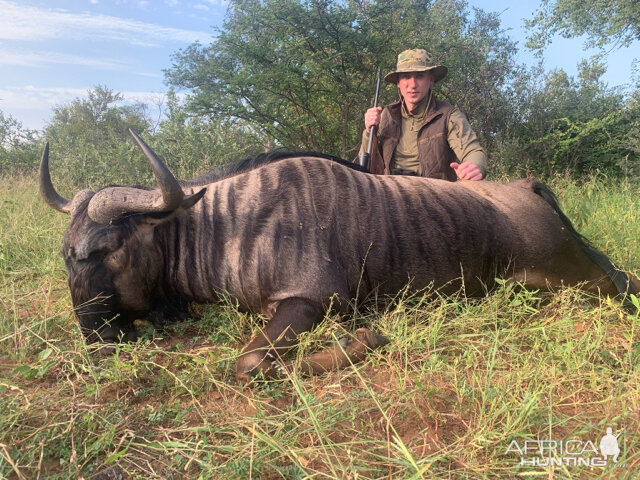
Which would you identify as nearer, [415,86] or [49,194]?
[49,194]

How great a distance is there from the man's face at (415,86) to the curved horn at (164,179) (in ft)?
10.4

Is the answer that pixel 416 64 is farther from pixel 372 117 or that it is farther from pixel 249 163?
pixel 249 163

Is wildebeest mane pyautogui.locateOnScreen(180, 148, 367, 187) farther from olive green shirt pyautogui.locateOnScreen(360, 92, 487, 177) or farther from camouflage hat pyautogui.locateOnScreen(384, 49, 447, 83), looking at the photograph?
camouflage hat pyautogui.locateOnScreen(384, 49, 447, 83)

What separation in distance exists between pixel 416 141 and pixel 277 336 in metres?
3.28

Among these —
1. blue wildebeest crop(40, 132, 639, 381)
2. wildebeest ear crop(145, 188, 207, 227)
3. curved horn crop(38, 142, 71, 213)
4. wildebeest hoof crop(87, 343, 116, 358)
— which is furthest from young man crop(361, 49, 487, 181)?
wildebeest hoof crop(87, 343, 116, 358)

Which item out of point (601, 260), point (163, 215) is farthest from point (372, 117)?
point (163, 215)

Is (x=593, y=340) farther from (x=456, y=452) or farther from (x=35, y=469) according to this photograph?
(x=35, y=469)

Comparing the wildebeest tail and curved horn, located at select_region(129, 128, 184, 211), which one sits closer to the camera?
curved horn, located at select_region(129, 128, 184, 211)

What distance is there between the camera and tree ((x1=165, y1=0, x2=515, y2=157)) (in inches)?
311

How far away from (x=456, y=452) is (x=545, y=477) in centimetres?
26

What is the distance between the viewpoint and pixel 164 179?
216 centimetres

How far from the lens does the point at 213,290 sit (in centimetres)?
259

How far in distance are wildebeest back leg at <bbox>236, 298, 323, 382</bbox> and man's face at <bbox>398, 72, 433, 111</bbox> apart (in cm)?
313

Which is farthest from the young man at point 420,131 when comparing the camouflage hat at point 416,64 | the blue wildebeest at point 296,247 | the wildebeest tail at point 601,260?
the blue wildebeest at point 296,247
